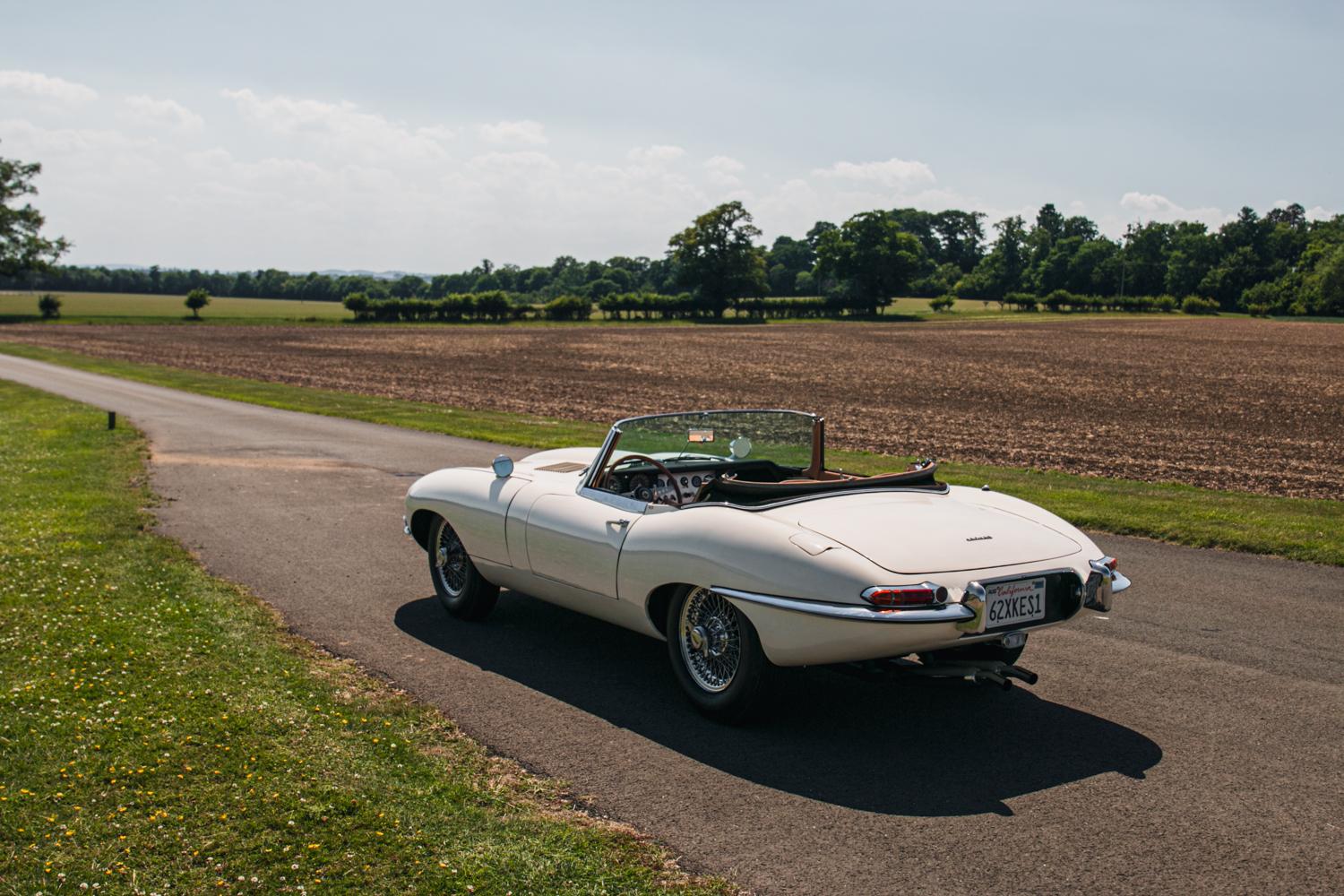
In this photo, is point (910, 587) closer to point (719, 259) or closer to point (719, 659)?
point (719, 659)

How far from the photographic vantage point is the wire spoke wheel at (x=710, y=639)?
17.4 ft

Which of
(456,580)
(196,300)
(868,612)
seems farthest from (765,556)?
(196,300)

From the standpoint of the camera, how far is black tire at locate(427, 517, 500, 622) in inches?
282

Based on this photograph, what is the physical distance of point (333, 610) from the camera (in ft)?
24.4

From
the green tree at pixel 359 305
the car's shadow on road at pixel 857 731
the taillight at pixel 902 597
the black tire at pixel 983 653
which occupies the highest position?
the green tree at pixel 359 305

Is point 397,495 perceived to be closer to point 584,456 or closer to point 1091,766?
point 584,456

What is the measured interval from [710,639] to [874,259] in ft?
401

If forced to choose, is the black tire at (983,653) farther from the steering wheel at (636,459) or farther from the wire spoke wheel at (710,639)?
the steering wheel at (636,459)

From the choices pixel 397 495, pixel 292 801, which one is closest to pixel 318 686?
pixel 292 801

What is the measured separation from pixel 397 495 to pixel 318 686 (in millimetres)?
6442

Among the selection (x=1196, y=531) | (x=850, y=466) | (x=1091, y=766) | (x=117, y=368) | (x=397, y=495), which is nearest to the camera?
(x=1091, y=766)

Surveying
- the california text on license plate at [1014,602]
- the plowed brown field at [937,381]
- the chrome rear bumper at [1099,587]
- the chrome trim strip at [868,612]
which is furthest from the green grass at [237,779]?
the plowed brown field at [937,381]

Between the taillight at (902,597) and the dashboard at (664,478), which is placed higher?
the dashboard at (664,478)

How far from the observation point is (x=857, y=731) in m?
5.25
